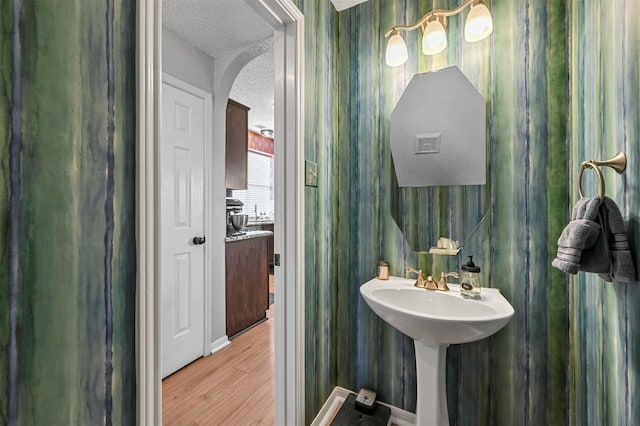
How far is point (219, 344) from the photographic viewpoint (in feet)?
7.85

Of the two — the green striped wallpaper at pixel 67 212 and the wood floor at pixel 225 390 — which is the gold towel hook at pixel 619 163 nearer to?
the green striped wallpaper at pixel 67 212

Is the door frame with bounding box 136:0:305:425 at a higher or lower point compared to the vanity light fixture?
lower

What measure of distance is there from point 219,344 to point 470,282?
2048 millimetres

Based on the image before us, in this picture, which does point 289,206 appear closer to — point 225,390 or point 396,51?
point 396,51

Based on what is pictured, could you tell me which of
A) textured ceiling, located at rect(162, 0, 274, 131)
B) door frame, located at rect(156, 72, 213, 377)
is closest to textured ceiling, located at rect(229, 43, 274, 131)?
textured ceiling, located at rect(162, 0, 274, 131)

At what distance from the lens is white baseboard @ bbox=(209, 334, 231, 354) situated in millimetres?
2329

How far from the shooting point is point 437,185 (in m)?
1.52

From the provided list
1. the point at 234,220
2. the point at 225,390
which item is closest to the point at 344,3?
the point at 234,220

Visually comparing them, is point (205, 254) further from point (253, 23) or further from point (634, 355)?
point (634, 355)

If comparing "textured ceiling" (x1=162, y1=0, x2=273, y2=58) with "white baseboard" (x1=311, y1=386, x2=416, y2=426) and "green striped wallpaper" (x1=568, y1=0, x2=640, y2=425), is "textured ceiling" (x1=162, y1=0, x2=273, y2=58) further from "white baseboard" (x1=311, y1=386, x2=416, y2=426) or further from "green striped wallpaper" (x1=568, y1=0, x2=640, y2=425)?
"white baseboard" (x1=311, y1=386, x2=416, y2=426)

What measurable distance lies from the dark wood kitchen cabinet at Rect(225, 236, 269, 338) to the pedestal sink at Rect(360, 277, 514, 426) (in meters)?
1.49

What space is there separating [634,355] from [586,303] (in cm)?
39

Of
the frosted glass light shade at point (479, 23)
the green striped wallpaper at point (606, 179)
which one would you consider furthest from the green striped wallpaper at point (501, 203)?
the frosted glass light shade at point (479, 23)

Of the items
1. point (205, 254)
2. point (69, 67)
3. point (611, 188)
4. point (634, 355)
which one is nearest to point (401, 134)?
point (611, 188)
